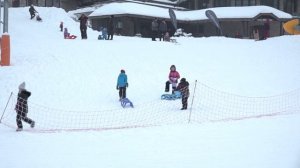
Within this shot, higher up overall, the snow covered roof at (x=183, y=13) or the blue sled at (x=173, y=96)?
the snow covered roof at (x=183, y=13)

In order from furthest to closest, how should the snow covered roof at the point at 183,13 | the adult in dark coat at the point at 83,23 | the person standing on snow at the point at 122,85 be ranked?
1. the snow covered roof at the point at 183,13
2. the adult in dark coat at the point at 83,23
3. the person standing on snow at the point at 122,85

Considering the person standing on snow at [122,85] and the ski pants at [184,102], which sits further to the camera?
the person standing on snow at [122,85]

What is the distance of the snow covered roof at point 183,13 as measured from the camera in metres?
36.8

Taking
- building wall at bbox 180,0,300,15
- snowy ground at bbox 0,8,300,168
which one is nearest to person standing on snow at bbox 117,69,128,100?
snowy ground at bbox 0,8,300,168

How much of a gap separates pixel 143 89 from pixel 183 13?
83.5ft

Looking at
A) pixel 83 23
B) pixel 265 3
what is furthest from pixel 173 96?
pixel 265 3

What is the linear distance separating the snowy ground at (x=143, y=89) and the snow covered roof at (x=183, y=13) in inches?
153

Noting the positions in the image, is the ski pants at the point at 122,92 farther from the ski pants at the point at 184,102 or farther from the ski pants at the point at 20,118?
the ski pants at the point at 20,118

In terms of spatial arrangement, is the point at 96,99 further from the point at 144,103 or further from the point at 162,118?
the point at 162,118

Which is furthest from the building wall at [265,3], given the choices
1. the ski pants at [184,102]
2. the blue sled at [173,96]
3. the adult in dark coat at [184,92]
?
the ski pants at [184,102]

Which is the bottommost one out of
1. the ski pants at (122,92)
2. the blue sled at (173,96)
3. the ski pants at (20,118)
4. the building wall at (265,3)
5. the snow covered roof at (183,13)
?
the ski pants at (20,118)

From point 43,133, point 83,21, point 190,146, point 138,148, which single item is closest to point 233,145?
point 190,146

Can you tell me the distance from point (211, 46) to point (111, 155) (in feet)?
63.3

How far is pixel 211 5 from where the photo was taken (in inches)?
1720
